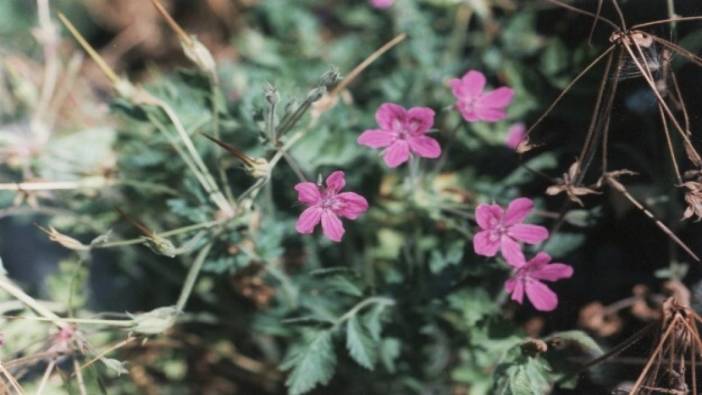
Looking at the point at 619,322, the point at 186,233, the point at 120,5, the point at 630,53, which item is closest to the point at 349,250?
the point at 186,233

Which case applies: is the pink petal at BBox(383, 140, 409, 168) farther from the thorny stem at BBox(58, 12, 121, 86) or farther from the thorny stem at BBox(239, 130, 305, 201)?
the thorny stem at BBox(58, 12, 121, 86)

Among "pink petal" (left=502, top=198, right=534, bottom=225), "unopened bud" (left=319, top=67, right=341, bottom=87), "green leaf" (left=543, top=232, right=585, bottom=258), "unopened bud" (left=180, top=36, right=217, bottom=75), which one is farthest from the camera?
"green leaf" (left=543, top=232, right=585, bottom=258)

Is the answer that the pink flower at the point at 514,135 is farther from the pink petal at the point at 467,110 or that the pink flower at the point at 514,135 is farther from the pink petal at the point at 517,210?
the pink petal at the point at 517,210

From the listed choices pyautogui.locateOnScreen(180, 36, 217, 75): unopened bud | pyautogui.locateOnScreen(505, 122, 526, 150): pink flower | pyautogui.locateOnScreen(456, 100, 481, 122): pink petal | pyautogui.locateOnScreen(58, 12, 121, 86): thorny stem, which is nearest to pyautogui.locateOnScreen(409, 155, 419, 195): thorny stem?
pyautogui.locateOnScreen(456, 100, 481, 122): pink petal

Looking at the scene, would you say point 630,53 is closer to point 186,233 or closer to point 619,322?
point 619,322

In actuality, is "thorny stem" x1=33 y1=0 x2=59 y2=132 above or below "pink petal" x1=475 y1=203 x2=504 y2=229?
above

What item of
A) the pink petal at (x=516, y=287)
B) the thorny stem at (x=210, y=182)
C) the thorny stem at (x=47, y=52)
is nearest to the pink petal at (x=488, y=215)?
the pink petal at (x=516, y=287)
